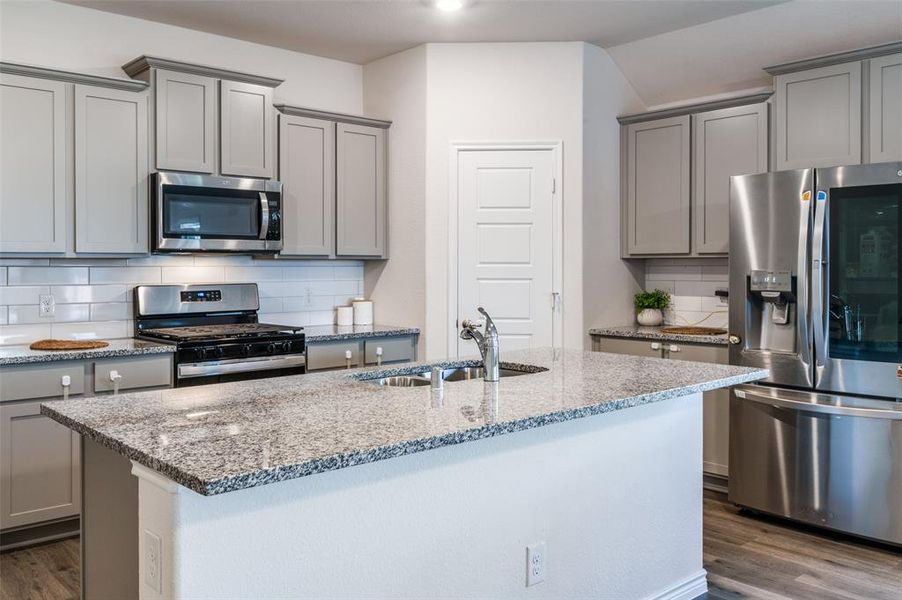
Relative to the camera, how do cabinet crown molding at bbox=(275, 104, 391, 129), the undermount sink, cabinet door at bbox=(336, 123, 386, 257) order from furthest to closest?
1. cabinet door at bbox=(336, 123, 386, 257)
2. cabinet crown molding at bbox=(275, 104, 391, 129)
3. the undermount sink

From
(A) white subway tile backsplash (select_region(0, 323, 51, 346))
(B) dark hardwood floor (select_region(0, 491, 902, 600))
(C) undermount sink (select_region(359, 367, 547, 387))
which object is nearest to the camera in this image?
(C) undermount sink (select_region(359, 367, 547, 387))

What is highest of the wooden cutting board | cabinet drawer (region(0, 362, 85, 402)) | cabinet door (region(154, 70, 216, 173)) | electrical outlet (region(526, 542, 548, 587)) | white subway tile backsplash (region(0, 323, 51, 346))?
cabinet door (region(154, 70, 216, 173))

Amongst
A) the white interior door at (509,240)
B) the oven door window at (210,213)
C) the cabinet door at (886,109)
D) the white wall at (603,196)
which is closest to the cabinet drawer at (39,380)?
the oven door window at (210,213)

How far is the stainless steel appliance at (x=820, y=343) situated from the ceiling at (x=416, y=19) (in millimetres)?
1131

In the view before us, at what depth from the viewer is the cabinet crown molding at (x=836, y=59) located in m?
3.75

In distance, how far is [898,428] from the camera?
335cm

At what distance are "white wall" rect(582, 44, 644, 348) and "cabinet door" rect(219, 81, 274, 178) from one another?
1907 millimetres

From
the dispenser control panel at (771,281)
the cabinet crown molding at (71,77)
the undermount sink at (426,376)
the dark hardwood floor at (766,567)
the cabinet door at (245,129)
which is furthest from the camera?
the cabinet door at (245,129)

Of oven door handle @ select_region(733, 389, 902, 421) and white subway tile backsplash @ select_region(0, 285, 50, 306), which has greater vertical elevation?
white subway tile backsplash @ select_region(0, 285, 50, 306)

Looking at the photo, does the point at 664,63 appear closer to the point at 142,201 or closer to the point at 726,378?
the point at 726,378

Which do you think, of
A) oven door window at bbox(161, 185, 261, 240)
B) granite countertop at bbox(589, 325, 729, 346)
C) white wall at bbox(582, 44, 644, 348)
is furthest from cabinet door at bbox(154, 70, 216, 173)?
granite countertop at bbox(589, 325, 729, 346)

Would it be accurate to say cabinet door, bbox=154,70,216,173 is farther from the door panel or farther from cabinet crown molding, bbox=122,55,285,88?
the door panel

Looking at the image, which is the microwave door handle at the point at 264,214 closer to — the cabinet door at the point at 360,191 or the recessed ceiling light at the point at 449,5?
the cabinet door at the point at 360,191

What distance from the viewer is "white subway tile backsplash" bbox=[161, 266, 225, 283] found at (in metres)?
4.31
